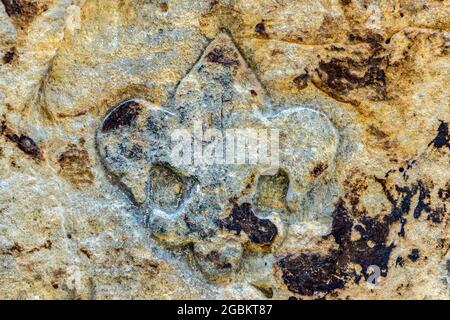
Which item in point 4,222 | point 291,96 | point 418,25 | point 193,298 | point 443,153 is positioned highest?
point 418,25

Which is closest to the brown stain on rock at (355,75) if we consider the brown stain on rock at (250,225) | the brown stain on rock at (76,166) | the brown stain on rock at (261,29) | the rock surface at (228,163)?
the rock surface at (228,163)

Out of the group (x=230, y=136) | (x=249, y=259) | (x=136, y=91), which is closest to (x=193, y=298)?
(x=249, y=259)

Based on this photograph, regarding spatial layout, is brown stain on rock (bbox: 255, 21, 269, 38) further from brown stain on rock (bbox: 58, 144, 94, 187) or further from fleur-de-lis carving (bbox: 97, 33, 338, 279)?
brown stain on rock (bbox: 58, 144, 94, 187)

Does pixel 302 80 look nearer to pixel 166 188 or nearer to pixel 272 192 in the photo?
pixel 272 192

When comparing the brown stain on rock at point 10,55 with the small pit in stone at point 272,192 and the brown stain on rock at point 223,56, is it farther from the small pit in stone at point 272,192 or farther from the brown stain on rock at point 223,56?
the small pit in stone at point 272,192

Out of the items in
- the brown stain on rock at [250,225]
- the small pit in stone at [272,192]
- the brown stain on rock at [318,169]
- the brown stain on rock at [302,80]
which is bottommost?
the brown stain on rock at [250,225]

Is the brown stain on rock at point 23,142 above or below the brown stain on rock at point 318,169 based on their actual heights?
above

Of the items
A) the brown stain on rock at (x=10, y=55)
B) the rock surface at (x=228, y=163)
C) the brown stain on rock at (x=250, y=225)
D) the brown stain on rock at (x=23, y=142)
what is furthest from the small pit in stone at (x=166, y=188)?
the brown stain on rock at (x=10, y=55)

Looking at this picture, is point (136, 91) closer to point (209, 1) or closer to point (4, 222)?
point (209, 1)
